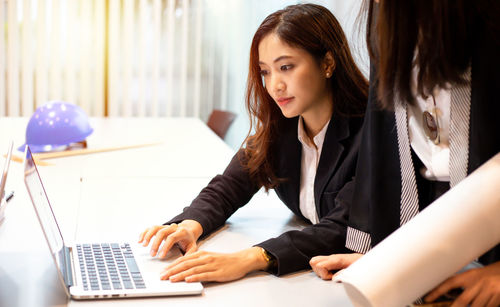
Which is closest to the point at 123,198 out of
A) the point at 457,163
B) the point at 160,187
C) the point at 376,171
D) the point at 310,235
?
the point at 160,187

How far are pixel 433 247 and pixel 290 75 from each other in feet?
2.83

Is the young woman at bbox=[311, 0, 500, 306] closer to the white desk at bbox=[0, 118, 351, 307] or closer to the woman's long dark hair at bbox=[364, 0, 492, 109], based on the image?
the woman's long dark hair at bbox=[364, 0, 492, 109]

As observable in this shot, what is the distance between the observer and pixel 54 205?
1.93 meters

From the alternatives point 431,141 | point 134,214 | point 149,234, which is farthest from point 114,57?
point 431,141

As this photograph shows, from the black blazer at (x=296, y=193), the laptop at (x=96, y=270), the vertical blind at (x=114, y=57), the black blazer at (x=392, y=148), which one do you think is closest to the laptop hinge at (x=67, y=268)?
the laptop at (x=96, y=270)

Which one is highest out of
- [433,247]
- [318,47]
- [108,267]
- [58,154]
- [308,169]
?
[318,47]

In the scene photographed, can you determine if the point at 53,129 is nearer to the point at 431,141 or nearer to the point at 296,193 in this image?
the point at 296,193

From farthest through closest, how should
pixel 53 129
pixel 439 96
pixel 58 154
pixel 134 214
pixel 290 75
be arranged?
pixel 53 129
pixel 58 154
pixel 134 214
pixel 290 75
pixel 439 96

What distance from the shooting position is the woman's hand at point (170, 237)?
144cm

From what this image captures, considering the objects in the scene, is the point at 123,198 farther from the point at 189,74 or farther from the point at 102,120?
the point at 189,74

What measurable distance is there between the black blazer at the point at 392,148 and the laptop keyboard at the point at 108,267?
50cm

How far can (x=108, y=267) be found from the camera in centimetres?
132

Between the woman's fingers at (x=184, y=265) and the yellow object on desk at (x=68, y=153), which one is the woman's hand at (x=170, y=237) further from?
the yellow object on desk at (x=68, y=153)

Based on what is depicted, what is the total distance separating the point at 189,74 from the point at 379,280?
5.12m
